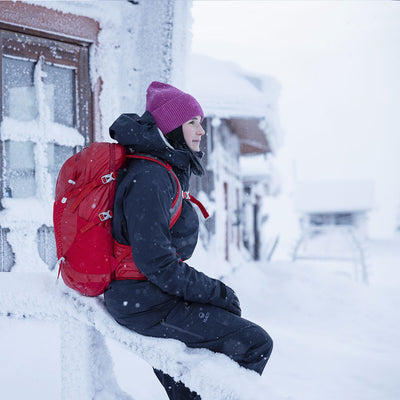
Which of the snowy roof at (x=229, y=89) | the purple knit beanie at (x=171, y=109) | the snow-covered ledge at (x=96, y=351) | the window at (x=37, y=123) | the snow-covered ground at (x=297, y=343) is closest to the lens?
the snow-covered ledge at (x=96, y=351)

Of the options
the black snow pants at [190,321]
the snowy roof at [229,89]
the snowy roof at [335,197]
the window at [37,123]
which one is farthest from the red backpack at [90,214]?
the snowy roof at [335,197]

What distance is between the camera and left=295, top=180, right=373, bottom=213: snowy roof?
2331cm

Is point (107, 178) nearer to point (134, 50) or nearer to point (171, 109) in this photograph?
point (171, 109)

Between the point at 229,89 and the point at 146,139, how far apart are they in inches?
214

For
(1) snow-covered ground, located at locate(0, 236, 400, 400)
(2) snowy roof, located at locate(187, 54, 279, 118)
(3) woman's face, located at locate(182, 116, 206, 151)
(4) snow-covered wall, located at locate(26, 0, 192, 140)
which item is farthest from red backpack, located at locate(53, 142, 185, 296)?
(2) snowy roof, located at locate(187, 54, 279, 118)

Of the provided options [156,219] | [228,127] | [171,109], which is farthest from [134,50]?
[228,127]

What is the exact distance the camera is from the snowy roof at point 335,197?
23.3 metres

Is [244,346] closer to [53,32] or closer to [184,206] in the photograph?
[184,206]

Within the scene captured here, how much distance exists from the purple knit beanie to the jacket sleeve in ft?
1.12

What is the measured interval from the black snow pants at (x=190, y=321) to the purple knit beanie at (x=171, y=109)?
75 cm

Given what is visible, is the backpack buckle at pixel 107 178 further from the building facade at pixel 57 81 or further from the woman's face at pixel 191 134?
the building facade at pixel 57 81

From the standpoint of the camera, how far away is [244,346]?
1683 millimetres

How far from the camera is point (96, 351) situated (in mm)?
2303

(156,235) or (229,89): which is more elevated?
(229,89)
